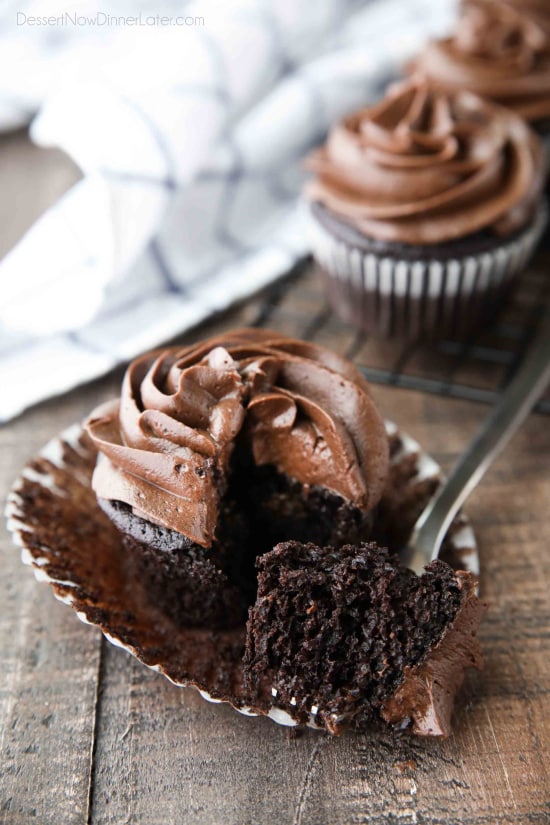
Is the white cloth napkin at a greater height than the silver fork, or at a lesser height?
greater

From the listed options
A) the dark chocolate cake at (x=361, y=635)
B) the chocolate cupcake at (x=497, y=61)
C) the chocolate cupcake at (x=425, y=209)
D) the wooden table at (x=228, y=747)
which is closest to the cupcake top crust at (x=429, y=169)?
the chocolate cupcake at (x=425, y=209)

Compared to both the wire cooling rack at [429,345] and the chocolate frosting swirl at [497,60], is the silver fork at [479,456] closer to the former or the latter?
the wire cooling rack at [429,345]

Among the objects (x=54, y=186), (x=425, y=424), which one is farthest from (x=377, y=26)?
(x=425, y=424)

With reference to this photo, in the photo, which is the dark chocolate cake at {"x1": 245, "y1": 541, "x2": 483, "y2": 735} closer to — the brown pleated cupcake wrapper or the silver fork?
the silver fork

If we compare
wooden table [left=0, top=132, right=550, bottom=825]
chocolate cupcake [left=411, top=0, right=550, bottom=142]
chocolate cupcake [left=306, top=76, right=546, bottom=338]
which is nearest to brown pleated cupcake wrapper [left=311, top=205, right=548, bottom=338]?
chocolate cupcake [left=306, top=76, right=546, bottom=338]

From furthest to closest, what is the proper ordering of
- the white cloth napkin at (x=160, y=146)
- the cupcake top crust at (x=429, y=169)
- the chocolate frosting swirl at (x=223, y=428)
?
the white cloth napkin at (x=160, y=146), the cupcake top crust at (x=429, y=169), the chocolate frosting swirl at (x=223, y=428)

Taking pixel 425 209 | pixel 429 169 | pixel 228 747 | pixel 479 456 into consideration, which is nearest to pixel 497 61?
pixel 429 169

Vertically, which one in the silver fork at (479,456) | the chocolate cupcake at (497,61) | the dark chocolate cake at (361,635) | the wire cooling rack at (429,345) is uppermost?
the chocolate cupcake at (497,61)

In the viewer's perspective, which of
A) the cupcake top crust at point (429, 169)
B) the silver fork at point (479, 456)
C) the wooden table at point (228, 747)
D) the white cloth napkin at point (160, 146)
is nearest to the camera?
the wooden table at point (228, 747)
